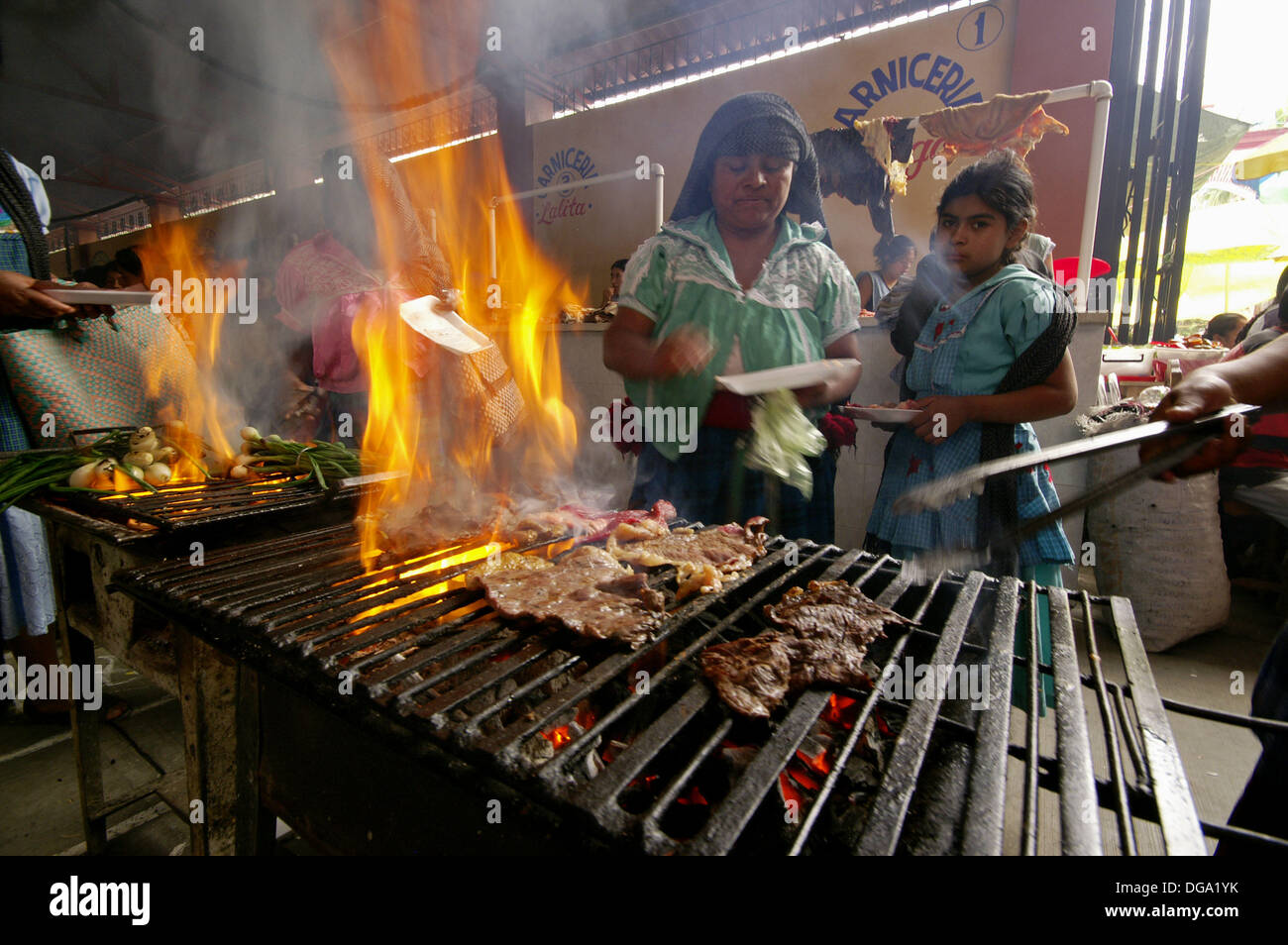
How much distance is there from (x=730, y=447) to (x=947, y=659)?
1.58m

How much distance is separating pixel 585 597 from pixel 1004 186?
2856 mm

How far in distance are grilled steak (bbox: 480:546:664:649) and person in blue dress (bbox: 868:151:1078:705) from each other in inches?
72.5

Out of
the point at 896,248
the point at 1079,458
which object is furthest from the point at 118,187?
the point at 1079,458

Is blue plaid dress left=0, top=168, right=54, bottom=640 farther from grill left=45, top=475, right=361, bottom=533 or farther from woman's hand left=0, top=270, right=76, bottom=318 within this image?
grill left=45, top=475, right=361, bottom=533

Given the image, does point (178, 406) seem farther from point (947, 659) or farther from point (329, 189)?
point (947, 659)

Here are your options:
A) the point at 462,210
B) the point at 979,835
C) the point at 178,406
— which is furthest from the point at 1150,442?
the point at 462,210

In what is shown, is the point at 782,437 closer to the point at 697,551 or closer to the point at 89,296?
the point at 697,551

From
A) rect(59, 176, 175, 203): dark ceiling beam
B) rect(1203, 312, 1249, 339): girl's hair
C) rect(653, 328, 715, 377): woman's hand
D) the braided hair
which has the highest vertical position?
rect(59, 176, 175, 203): dark ceiling beam

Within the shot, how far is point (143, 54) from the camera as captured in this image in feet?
21.3

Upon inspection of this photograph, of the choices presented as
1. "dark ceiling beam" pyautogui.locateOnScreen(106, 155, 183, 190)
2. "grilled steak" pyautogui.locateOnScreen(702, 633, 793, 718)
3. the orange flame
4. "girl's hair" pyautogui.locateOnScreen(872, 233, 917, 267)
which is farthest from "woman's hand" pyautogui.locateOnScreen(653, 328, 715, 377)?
"dark ceiling beam" pyautogui.locateOnScreen(106, 155, 183, 190)

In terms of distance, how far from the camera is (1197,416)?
1681mm

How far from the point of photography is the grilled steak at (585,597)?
5.12 ft

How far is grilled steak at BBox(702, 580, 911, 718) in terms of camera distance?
1333 millimetres

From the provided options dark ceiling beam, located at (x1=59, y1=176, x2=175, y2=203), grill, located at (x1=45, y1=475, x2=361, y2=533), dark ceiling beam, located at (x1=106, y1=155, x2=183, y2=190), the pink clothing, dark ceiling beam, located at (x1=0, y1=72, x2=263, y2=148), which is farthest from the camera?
dark ceiling beam, located at (x1=59, y1=176, x2=175, y2=203)
